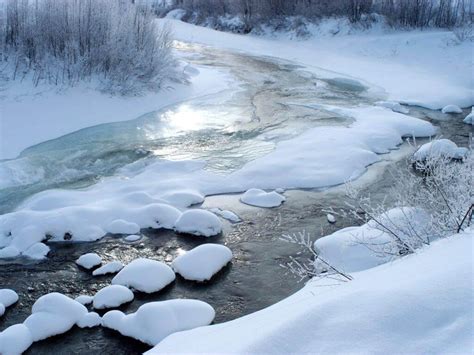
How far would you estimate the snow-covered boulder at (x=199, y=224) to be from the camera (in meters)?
6.55

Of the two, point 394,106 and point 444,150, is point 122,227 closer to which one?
point 444,150

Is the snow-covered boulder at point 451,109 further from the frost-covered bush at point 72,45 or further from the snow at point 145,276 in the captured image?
the snow at point 145,276

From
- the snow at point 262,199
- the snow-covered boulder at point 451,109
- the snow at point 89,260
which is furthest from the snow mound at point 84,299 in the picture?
the snow-covered boulder at point 451,109

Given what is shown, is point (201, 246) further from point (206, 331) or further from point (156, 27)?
point (156, 27)

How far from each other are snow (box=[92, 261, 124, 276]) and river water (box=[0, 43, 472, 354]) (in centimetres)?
9

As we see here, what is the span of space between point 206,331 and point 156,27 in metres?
12.0

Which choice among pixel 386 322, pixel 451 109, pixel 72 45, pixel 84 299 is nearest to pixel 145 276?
pixel 84 299

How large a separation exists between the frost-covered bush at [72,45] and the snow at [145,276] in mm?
7699

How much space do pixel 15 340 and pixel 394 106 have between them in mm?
11215

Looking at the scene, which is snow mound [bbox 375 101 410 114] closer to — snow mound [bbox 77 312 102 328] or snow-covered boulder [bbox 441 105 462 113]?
snow-covered boulder [bbox 441 105 462 113]

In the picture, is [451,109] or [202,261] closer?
[202,261]

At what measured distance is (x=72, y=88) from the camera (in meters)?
11.6

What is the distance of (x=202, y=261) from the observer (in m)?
5.62

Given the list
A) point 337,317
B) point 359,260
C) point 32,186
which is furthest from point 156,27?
point 337,317
